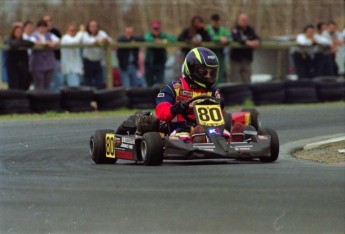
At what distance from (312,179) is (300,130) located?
7.05 metres

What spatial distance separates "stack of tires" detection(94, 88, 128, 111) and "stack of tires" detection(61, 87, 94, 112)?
17cm

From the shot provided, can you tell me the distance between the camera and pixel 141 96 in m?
18.7

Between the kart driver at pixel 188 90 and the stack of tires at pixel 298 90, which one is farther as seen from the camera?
the stack of tires at pixel 298 90

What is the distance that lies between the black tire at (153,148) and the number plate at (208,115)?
0.53 m

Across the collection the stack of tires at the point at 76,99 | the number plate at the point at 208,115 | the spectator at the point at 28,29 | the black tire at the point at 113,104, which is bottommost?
the black tire at the point at 113,104

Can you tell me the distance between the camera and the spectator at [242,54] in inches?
811

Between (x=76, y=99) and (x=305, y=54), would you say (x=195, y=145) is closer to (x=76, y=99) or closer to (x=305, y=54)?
(x=76, y=99)

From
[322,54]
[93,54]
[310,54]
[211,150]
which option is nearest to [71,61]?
[93,54]

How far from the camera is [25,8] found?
24312 millimetres

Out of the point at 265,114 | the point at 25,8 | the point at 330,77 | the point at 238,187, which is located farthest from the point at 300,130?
the point at 25,8

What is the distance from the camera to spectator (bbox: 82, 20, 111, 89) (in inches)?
770

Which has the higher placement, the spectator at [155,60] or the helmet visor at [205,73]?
the helmet visor at [205,73]

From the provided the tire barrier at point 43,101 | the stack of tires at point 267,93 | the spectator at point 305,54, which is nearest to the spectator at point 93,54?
the tire barrier at point 43,101

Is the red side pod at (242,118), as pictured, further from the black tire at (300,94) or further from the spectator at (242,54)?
the spectator at (242,54)
